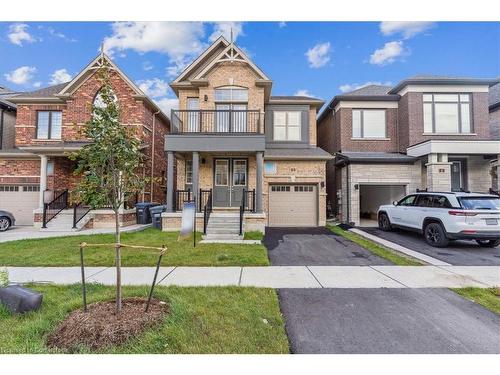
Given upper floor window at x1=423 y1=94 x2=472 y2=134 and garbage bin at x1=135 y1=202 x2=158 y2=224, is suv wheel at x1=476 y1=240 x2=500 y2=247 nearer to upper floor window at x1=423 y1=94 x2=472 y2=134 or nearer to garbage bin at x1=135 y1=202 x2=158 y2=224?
Answer: upper floor window at x1=423 y1=94 x2=472 y2=134

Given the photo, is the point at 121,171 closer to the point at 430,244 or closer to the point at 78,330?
the point at 78,330

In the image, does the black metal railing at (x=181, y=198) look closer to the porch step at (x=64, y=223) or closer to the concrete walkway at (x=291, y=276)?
the porch step at (x=64, y=223)

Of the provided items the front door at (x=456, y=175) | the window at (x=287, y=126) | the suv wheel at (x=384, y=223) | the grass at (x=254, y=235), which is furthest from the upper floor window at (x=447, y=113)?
the grass at (x=254, y=235)

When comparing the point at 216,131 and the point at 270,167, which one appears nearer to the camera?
the point at 216,131

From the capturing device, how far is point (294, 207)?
13.5 m

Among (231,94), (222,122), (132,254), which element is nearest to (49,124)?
(222,122)

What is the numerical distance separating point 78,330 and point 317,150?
1284 cm

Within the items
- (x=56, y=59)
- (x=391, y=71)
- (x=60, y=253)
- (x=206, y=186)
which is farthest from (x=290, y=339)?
(x=391, y=71)

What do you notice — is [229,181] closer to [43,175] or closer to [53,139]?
[43,175]

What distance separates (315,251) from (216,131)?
24.7 ft

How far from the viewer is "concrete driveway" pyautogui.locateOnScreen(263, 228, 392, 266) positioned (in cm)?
671

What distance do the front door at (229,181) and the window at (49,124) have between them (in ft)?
31.5

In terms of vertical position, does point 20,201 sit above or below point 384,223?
above

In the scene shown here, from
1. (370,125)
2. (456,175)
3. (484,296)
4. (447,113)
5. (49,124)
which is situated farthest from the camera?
(370,125)
